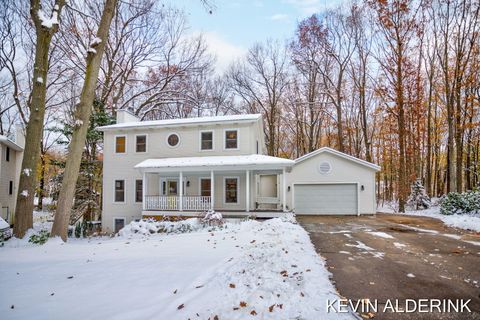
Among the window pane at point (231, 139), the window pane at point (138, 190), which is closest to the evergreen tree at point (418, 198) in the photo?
the window pane at point (231, 139)

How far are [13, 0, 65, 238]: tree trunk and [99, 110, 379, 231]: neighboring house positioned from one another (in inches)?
234

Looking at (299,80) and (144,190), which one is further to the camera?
(299,80)

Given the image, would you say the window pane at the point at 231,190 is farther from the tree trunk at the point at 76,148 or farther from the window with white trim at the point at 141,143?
the tree trunk at the point at 76,148

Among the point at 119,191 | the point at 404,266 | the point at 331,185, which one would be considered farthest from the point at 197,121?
the point at 404,266

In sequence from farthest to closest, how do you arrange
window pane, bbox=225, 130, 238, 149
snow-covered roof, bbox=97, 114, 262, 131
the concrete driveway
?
window pane, bbox=225, 130, 238, 149 < snow-covered roof, bbox=97, 114, 262, 131 < the concrete driveway

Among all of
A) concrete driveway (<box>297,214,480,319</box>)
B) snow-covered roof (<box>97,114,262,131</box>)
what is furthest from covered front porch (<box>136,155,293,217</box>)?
concrete driveway (<box>297,214,480,319</box>)

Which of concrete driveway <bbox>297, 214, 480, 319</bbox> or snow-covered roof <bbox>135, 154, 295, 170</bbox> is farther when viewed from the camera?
snow-covered roof <bbox>135, 154, 295, 170</bbox>

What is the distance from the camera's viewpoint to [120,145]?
17172mm

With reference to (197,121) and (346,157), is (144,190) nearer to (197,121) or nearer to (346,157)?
(197,121)

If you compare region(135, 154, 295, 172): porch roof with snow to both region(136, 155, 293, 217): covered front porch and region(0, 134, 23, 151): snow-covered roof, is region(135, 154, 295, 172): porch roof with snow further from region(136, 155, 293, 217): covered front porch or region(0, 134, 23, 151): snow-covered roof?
region(0, 134, 23, 151): snow-covered roof

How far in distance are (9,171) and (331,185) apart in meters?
21.3

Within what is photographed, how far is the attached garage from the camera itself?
621 inches

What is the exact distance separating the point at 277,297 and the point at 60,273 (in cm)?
395

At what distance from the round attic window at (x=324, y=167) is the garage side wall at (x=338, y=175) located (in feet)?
0.36
